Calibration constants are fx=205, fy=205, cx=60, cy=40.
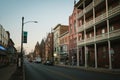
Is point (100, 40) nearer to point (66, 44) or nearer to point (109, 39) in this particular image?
point (109, 39)

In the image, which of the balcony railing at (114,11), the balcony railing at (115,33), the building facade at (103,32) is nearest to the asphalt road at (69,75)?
the building facade at (103,32)

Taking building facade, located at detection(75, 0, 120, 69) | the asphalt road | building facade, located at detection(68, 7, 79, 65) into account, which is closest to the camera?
the asphalt road

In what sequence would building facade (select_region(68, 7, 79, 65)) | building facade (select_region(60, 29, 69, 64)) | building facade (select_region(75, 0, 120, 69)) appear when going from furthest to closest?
building facade (select_region(60, 29, 69, 64)), building facade (select_region(68, 7, 79, 65)), building facade (select_region(75, 0, 120, 69))

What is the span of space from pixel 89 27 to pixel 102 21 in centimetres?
580

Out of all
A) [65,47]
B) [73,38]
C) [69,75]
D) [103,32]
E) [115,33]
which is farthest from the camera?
[65,47]

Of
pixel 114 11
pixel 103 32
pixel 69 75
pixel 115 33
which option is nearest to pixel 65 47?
pixel 103 32

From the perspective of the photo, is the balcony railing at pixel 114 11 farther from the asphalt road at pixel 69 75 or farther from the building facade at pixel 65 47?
the building facade at pixel 65 47

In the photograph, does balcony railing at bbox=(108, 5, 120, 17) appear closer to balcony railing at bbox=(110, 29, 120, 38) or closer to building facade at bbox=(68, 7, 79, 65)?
balcony railing at bbox=(110, 29, 120, 38)

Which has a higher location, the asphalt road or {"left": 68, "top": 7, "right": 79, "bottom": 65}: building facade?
{"left": 68, "top": 7, "right": 79, "bottom": 65}: building facade

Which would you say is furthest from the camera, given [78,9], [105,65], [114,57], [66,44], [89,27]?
[66,44]

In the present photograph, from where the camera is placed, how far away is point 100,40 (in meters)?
36.2

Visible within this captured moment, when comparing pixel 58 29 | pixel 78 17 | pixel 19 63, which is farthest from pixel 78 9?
pixel 19 63

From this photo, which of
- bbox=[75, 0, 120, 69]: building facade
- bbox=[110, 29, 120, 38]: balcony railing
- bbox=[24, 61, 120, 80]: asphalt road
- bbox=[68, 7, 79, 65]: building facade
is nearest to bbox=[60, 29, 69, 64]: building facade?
bbox=[68, 7, 79, 65]: building facade

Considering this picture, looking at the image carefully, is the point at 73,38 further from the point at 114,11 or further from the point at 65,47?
the point at 114,11
